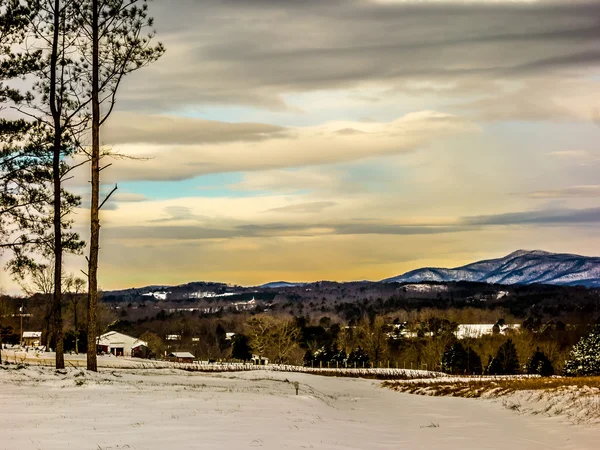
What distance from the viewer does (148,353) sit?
11412 cm

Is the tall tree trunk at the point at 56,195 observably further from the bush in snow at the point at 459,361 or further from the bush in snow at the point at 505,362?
the bush in snow at the point at 505,362

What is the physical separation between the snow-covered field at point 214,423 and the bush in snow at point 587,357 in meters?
38.9

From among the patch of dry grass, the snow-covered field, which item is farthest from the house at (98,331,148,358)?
the snow-covered field

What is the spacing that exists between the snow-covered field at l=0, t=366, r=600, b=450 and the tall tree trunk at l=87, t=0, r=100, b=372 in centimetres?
249

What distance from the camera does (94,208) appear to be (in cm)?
2817

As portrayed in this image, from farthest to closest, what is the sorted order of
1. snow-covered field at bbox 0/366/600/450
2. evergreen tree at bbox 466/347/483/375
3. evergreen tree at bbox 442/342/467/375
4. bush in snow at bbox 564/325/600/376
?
evergreen tree at bbox 466/347/483/375, evergreen tree at bbox 442/342/467/375, bush in snow at bbox 564/325/600/376, snow-covered field at bbox 0/366/600/450

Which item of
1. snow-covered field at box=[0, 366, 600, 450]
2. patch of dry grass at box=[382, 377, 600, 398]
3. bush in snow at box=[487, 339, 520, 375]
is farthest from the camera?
bush in snow at box=[487, 339, 520, 375]

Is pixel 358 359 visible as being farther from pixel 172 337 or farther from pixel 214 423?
pixel 172 337

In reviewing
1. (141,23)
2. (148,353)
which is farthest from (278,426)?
(148,353)

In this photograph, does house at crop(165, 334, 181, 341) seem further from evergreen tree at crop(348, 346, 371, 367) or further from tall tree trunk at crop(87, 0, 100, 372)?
tall tree trunk at crop(87, 0, 100, 372)

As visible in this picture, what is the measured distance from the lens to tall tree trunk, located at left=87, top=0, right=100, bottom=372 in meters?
28.1

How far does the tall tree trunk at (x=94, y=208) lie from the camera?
2806cm

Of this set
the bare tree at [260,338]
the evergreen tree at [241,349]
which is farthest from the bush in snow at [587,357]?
the evergreen tree at [241,349]

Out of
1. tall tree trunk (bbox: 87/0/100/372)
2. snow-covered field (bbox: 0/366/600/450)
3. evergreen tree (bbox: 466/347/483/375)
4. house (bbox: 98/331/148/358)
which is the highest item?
tall tree trunk (bbox: 87/0/100/372)
